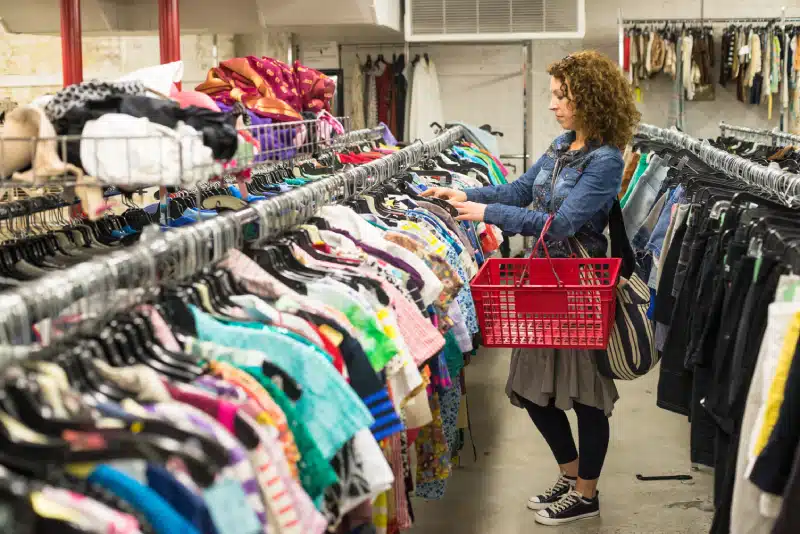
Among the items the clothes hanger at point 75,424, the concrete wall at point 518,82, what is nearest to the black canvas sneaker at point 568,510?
the clothes hanger at point 75,424

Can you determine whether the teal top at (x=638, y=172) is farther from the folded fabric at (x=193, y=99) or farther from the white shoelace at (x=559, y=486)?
the folded fabric at (x=193, y=99)

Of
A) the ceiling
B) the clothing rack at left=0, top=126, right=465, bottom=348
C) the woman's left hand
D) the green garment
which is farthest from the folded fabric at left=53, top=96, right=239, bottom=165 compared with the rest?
the ceiling

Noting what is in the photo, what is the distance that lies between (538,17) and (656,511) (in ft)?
17.1

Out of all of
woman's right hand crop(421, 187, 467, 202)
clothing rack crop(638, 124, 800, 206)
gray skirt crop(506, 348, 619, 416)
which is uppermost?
clothing rack crop(638, 124, 800, 206)

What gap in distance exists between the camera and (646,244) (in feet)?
14.6

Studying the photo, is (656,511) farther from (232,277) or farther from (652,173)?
(232,277)

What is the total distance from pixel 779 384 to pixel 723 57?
7.61 metres

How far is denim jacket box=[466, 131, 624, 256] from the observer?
3455 millimetres

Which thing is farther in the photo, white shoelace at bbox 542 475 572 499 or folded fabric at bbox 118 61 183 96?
white shoelace at bbox 542 475 572 499

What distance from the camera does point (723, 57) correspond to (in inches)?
349

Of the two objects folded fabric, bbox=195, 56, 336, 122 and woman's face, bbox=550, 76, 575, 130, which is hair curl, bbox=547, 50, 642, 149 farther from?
folded fabric, bbox=195, 56, 336, 122

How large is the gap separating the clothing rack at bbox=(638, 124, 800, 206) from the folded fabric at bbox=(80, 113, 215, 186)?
2.01m

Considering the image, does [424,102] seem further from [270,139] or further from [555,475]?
[270,139]

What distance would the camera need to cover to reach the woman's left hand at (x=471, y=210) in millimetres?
3539
